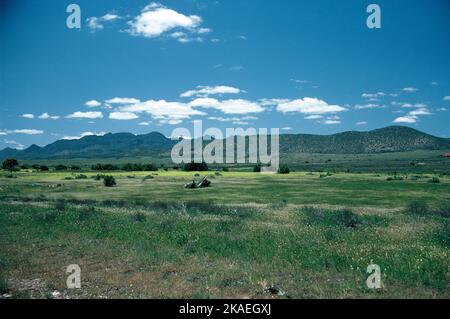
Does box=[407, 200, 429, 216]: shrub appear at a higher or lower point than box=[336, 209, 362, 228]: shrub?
lower

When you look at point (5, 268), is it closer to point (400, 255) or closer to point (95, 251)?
point (95, 251)

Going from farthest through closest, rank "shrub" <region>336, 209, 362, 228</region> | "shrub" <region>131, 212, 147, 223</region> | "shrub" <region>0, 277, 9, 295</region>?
"shrub" <region>131, 212, 147, 223</region>, "shrub" <region>336, 209, 362, 228</region>, "shrub" <region>0, 277, 9, 295</region>

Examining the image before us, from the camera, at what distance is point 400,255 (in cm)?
1226

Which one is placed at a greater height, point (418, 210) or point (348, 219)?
point (348, 219)

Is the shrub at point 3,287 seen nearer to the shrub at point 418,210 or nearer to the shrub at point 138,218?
the shrub at point 138,218

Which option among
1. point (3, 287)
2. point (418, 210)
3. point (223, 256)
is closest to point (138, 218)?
point (223, 256)

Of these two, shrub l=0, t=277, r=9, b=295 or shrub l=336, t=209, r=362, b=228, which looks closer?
shrub l=0, t=277, r=9, b=295

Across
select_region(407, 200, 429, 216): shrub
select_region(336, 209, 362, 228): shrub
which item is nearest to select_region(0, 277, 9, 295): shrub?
select_region(336, 209, 362, 228): shrub

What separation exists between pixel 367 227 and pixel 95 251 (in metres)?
12.4

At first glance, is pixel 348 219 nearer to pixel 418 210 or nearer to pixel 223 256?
pixel 418 210

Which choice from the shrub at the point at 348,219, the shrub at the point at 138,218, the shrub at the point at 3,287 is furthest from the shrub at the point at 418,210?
the shrub at the point at 3,287

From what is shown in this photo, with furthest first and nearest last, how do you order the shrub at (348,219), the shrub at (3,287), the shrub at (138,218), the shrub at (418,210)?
1. the shrub at (418,210)
2. the shrub at (138,218)
3. the shrub at (348,219)
4. the shrub at (3,287)

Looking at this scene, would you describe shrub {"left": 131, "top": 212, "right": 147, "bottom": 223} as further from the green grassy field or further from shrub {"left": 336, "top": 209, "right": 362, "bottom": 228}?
shrub {"left": 336, "top": 209, "right": 362, "bottom": 228}
